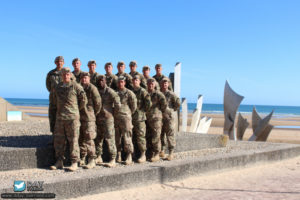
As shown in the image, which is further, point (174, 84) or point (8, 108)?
point (8, 108)

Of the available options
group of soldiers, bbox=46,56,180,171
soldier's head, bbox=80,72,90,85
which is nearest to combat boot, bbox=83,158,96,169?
group of soldiers, bbox=46,56,180,171

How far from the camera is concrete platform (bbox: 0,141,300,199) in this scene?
4285mm

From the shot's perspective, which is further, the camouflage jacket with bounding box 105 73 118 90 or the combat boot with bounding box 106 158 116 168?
the camouflage jacket with bounding box 105 73 118 90

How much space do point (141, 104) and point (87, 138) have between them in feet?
4.00

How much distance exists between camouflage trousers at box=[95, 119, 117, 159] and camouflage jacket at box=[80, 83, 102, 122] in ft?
0.95

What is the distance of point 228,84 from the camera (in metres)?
12.3

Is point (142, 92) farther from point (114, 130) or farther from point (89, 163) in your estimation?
point (89, 163)

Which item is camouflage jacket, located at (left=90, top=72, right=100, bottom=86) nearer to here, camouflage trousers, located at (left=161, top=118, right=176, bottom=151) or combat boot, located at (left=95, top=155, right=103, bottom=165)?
combat boot, located at (left=95, top=155, right=103, bottom=165)

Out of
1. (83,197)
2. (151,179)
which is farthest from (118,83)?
(83,197)

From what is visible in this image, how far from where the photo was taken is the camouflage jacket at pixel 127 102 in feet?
18.3

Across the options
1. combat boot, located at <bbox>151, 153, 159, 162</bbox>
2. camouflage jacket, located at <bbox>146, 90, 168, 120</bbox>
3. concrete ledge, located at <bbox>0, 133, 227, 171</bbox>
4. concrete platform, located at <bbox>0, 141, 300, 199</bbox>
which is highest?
camouflage jacket, located at <bbox>146, 90, 168, 120</bbox>

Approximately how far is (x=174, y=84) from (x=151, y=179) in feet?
12.3

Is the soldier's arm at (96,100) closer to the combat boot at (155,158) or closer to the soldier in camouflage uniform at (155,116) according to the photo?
the soldier in camouflage uniform at (155,116)

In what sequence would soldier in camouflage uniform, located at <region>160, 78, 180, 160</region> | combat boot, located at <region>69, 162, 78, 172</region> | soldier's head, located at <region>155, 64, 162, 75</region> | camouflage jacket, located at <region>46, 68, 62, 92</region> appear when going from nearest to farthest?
combat boot, located at <region>69, 162, 78, 172</region> < camouflage jacket, located at <region>46, 68, 62, 92</region> < soldier in camouflage uniform, located at <region>160, 78, 180, 160</region> < soldier's head, located at <region>155, 64, 162, 75</region>
